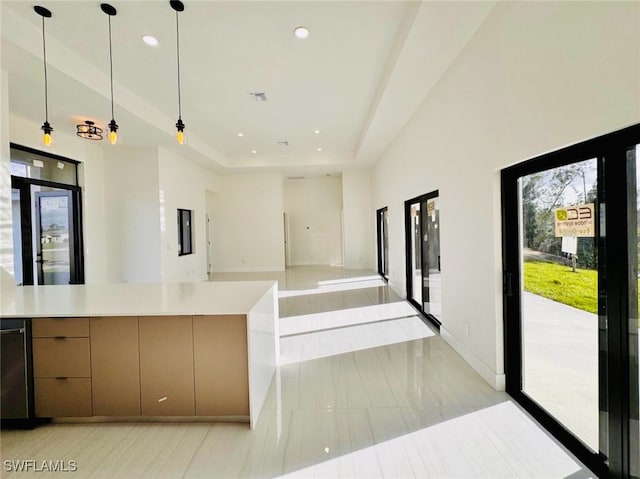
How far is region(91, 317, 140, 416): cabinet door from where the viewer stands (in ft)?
7.81

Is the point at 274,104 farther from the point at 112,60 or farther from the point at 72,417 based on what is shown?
the point at 72,417

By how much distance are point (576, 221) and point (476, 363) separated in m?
1.78

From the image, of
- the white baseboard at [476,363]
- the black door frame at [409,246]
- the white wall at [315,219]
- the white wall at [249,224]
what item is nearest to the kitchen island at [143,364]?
the white baseboard at [476,363]

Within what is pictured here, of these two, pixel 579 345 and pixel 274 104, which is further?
pixel 274 104

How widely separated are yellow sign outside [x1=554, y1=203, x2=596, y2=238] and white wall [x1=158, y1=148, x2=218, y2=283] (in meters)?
6.82

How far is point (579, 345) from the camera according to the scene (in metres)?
2.07

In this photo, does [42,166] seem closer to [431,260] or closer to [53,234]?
[53,234]

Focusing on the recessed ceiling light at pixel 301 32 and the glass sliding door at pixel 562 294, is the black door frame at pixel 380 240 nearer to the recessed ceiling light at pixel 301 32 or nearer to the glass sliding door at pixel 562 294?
the recessed ceiling light at pixel 301 32

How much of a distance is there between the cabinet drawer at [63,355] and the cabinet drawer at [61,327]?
0.04 meters

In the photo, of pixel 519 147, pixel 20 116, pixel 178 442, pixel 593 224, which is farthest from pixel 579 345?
pixel 20 116

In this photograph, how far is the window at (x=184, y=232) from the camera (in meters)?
8.06

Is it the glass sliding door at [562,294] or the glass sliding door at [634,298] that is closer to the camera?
the glass sliding door at [634,298]

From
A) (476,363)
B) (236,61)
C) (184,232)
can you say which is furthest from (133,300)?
(184,232)

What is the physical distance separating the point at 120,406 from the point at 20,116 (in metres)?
4.99
